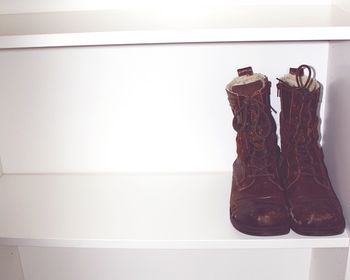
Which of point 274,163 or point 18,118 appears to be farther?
point 18,118

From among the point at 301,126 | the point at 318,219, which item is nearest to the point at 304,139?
the point at 301,126

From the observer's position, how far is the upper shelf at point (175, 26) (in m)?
0.62

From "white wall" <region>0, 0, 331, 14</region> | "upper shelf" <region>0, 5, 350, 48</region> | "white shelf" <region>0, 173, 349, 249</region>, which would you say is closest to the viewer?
"upper shelf" <region>0, 5, 350, 48</region>

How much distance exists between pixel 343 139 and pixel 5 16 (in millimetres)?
676

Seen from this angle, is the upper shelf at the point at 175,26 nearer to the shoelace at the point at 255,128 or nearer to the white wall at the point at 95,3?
the white wall at the point at 95,3

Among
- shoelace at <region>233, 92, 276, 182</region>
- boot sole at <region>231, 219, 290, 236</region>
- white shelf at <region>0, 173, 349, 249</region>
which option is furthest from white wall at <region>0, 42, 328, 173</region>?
boot sole at <region>231, 219, 290, 236</region>

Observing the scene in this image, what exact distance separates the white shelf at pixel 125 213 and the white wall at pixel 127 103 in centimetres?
5

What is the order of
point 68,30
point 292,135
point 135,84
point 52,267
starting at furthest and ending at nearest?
point 52,267, point 135,84, point 292,135, point 68,30

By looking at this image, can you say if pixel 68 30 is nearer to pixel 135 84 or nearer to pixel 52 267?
pixel 135 84

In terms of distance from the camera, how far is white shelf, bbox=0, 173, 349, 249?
72 cm

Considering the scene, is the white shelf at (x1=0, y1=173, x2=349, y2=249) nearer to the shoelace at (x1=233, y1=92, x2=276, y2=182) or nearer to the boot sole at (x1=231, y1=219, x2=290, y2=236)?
the boot sole at (x1=231, y1=219, x2=290, y2=236)

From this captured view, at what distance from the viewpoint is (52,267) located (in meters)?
1.09

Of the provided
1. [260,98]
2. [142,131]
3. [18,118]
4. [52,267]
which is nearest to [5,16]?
[18,118]

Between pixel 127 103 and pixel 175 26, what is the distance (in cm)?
29
